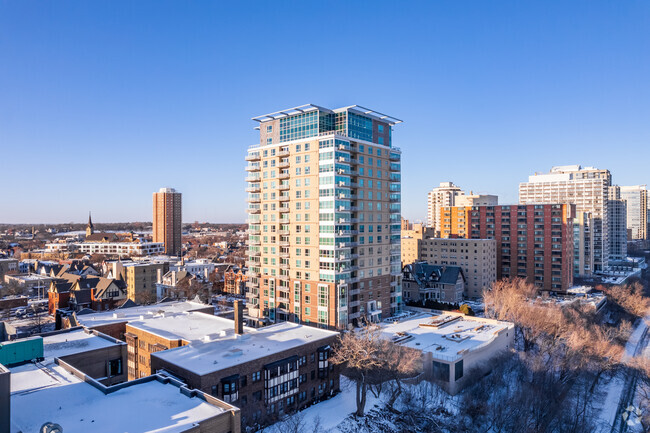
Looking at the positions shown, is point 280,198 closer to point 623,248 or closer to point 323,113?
point 323,113

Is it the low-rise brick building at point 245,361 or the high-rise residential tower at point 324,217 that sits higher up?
the high-rise residential tower at point 324,217

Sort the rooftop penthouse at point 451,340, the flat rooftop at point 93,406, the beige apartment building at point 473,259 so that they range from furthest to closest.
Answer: the beige apartment building at point 473,259, the rooftop penthouse at point 451,340, the flat rooftop at point 93,406

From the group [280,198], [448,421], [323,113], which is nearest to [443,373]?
[448,421]

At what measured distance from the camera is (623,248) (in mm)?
182625

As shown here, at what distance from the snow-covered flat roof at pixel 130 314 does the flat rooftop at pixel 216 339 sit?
13.3 ft

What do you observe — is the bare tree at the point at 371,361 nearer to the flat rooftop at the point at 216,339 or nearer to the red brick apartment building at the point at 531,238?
the flat rooftop at the point at 216,339

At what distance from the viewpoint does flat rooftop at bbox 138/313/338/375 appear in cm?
3994

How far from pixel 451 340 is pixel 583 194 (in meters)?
132

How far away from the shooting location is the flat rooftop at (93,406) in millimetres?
26969

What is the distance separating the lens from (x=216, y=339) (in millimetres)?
46719

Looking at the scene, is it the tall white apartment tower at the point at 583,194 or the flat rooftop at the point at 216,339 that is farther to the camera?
the tall white apartment tower at the point at 583,194

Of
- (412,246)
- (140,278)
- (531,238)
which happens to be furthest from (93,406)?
(531,238)

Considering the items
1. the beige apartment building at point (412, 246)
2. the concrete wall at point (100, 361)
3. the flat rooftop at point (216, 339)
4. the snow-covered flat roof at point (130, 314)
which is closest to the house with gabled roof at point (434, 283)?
the beige apartment building at point (412, 246)

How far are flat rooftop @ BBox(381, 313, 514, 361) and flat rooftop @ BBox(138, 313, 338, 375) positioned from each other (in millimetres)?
13983
